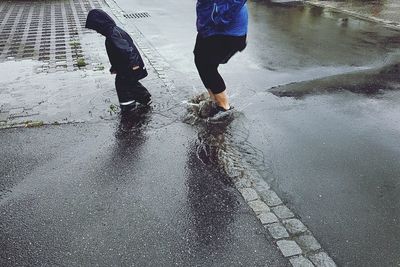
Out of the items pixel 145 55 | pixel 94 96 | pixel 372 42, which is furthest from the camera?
pixel 372 42

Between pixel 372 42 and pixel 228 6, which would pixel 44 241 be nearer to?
pixel 228 6

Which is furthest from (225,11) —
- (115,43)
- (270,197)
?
(270,197)

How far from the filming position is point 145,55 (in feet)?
27.6

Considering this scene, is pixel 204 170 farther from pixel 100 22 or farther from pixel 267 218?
pixel 100 22

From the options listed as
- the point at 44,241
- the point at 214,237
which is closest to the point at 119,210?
the point at 44,241

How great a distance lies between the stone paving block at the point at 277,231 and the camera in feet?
11.1

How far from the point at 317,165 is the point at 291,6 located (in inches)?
413

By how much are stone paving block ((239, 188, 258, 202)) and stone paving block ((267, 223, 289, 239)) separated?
0.42 meters

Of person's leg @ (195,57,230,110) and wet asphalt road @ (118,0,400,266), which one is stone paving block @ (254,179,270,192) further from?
person's leg @ (195,57,230,110)

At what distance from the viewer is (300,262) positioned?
3104 mm

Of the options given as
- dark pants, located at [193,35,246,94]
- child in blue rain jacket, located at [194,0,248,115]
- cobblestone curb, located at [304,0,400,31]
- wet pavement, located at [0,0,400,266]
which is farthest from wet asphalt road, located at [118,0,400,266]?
child in blue rain jacket, located at [194,0,248,115]

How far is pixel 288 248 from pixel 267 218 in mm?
400

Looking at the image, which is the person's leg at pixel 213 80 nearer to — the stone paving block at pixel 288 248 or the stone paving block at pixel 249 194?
the stone paving block at pixel 249 194

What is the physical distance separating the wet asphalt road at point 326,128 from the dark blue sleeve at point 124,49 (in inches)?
48.6
